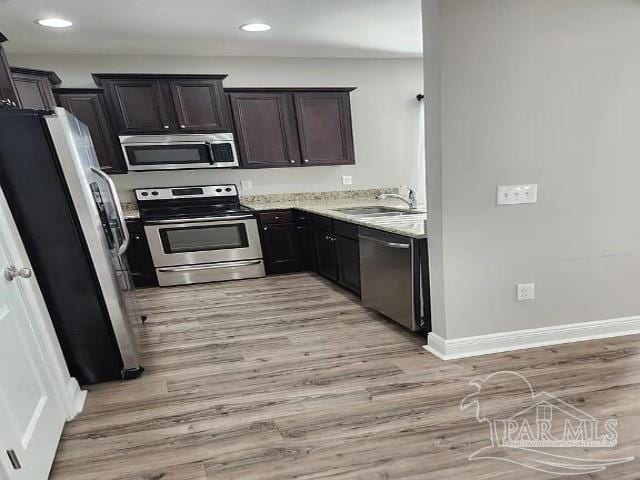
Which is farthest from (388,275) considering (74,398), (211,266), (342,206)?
(211,266)

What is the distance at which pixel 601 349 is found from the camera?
85.3 inches

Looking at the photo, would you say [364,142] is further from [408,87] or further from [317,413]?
[317,413]

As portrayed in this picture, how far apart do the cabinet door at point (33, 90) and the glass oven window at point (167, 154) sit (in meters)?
0.76

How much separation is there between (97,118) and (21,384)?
10.0 feet

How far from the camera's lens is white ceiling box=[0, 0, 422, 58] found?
2719 millimetres

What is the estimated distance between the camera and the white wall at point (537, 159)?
1.82 meters

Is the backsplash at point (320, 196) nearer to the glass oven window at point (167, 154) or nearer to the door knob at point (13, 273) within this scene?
the glass oven window at point (167, 154)

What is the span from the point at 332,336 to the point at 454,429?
1.13m

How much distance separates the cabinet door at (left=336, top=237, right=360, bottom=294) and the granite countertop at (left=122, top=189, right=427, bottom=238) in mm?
255

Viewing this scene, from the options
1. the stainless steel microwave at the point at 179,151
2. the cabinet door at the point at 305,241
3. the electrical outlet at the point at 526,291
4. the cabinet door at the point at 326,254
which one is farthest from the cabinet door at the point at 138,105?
the electrical outlet at the point at 526,291

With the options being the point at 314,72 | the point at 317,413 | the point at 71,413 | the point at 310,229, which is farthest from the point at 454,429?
the point at 314,72

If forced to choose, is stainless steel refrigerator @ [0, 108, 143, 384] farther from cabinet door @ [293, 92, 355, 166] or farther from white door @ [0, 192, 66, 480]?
cabinet door @ [293, 92, 355, 166]

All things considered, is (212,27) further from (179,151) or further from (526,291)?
(526,291)

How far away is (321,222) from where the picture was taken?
3689 mm
